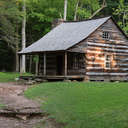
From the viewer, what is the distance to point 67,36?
85.8 feet

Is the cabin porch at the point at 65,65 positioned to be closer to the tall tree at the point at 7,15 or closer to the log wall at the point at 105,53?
the log wall at the point at 105,53

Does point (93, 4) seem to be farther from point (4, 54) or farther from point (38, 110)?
point (38, 110)

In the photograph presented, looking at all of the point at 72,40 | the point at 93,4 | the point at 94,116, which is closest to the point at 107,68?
the point at 72,40

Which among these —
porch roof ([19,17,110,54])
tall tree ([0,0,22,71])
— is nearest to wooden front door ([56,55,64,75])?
porch roof ([19,17,110,54])

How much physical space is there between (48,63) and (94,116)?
1909cm

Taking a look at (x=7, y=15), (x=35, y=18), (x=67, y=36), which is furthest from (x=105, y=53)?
(x=35, y=18)

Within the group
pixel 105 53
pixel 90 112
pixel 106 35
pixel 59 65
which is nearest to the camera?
pixel 90 112

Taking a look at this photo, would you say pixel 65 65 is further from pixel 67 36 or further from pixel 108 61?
pixel 108 61

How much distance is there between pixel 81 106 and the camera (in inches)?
430

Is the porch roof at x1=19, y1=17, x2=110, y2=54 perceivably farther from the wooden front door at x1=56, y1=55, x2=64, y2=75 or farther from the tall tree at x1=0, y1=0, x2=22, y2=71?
the tall tree at x1=0, y1=0, x2=22, y2=71

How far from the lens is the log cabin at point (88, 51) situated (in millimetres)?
24328

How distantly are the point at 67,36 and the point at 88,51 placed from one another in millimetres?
2899

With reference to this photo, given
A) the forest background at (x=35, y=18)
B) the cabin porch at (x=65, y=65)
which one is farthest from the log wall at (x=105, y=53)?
the forest background at (x=35, y=18)

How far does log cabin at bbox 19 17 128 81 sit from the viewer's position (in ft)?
79.8
